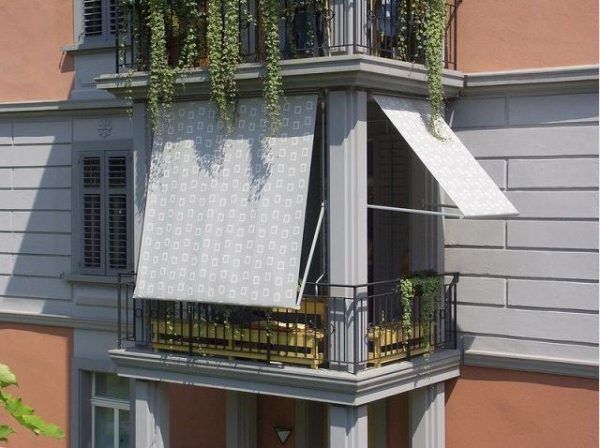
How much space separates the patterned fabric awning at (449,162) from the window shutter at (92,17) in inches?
201

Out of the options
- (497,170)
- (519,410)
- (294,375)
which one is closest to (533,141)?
(497,170)

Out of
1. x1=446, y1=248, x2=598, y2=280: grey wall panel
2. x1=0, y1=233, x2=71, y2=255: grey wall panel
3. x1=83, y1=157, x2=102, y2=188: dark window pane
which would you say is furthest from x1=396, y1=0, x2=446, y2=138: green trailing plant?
x1=0, y1=233, x2=71, y2=255: grey wall panel

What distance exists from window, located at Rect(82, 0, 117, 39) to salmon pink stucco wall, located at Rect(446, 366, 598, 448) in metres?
6.40

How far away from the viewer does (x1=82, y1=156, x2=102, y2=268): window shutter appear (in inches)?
594

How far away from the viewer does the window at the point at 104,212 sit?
1482cm

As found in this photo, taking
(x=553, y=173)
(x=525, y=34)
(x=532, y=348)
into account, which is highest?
(x=525, y=34)

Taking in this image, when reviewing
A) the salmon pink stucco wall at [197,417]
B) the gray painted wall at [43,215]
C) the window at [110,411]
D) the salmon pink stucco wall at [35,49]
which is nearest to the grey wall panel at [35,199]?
the gray painted wall at [43,215]

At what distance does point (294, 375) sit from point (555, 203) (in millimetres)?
3307

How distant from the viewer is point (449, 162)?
1156 cm

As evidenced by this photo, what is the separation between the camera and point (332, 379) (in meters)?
11.0

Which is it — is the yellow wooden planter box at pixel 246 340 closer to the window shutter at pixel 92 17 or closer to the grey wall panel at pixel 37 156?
the grey wall panel at pixel 37 156

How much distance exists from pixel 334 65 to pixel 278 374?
123 inches

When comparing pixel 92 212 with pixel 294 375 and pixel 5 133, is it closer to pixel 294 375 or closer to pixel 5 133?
pixel 5 133

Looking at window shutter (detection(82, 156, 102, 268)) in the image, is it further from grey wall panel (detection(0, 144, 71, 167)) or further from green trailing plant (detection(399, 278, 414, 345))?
green trailing plant (detection(399, 278, 414, 345))
